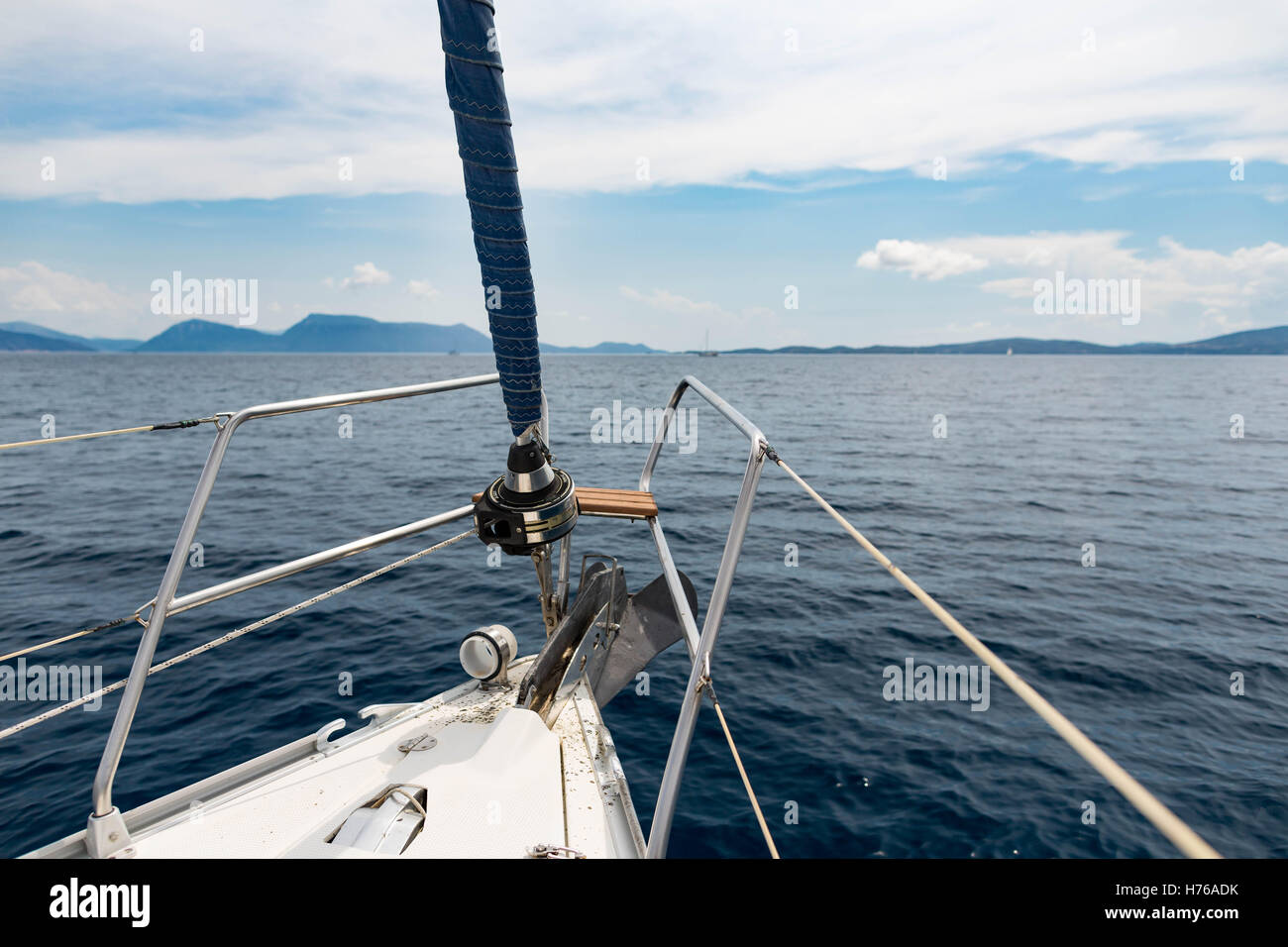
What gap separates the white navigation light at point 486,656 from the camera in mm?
4691

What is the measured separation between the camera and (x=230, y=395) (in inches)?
2184

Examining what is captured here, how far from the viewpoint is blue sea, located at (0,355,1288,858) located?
20.2ft

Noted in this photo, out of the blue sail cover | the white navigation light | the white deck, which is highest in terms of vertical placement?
the blue sail cover

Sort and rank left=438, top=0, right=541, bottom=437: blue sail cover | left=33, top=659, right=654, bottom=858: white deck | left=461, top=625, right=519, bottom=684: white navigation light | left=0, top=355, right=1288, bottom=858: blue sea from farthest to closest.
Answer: left=0, top=355, right=1288, bottom=858: blue sea, left=461, top=625, right=519, bottom=684: white navigation light, left=33, top=659, right=654, bottom=858: white deck, left=438, top=0, right=541, bottom=437: blue sail cover

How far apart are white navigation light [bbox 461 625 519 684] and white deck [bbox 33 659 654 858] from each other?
0.37 m

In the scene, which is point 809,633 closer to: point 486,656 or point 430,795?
point 486,656

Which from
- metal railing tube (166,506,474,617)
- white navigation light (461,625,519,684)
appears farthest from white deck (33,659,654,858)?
metal railing tube (166,506,474,617)

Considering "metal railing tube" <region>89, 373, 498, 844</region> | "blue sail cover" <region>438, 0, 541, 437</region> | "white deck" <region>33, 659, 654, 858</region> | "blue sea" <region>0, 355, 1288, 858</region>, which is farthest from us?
"blue sea" <region>0, 355, 1288, 858</region>

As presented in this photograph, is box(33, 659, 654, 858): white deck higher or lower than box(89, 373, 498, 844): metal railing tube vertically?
lower

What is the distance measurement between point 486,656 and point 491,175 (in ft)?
10.0

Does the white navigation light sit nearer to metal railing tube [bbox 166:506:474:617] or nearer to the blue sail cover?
metal railing tube [bbox 166:506:474:617]
